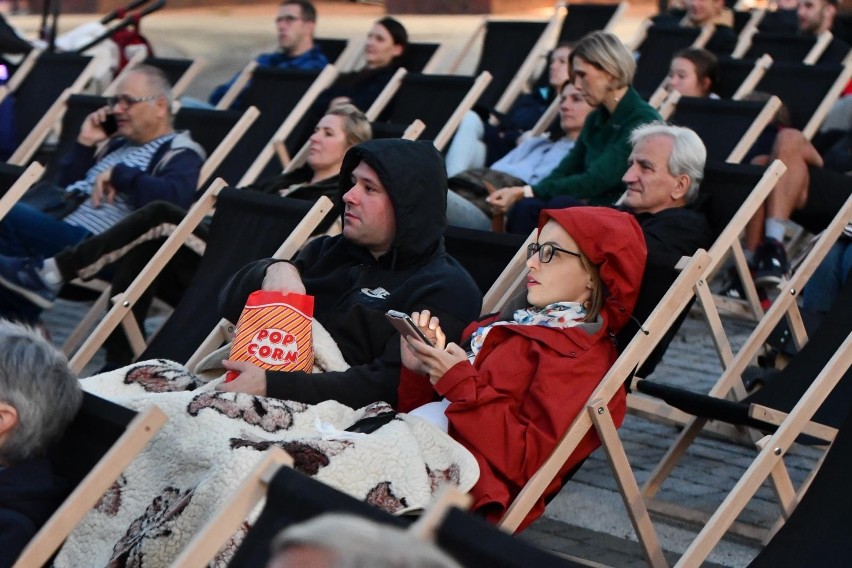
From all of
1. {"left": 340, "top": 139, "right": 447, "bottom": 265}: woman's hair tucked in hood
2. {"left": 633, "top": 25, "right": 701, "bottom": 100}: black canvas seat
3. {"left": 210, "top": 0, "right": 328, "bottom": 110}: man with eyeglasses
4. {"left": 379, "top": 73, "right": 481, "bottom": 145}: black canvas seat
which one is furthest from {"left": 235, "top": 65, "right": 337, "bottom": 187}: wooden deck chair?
{"left": 340, "top": 139, "right": 447, "bottom": 265}: woman's hair tucked in hood

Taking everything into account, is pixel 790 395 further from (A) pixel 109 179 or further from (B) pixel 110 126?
(B) pixel 110 126

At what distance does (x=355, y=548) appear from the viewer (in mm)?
1438

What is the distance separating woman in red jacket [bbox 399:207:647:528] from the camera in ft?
10.8

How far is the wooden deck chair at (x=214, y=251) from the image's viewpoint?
4.47 meters

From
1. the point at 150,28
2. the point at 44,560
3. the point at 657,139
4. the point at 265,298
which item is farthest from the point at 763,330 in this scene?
the point at 150,28

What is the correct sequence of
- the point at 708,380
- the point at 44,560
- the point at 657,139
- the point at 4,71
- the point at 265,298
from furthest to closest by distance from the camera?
1. the point at 4,71
2. the point at 708,380
3. the point at 657,139
4. the point at 265,298
5. the point at 44,560

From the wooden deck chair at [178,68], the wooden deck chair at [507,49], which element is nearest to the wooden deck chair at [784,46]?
the wooden deck chair at [507,49]

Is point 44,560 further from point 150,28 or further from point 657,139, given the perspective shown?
point 150,28

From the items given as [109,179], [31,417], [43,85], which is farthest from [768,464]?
[43,85]

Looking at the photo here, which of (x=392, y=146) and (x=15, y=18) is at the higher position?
(x=15, y=18)

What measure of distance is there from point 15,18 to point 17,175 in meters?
9.84

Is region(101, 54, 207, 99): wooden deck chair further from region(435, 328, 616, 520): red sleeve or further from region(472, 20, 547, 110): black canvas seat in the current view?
region(435, 328, 616, 520): red sleeve

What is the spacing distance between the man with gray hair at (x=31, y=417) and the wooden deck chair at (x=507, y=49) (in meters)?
5.51

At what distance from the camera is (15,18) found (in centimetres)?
1443
